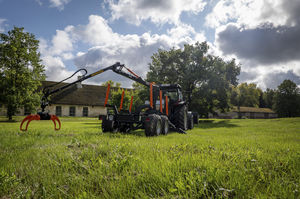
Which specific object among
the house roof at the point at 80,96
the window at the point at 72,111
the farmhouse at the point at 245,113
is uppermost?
the house roof at the point at 80,96

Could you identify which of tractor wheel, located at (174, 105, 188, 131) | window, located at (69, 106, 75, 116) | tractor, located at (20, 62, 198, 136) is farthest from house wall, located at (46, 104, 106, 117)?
tractor wheel, located at (174, 105, 188, 131)

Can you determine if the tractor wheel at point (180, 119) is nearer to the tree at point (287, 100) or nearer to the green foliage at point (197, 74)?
the green foliage at point (197, 74)

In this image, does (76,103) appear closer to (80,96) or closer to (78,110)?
(78,110)

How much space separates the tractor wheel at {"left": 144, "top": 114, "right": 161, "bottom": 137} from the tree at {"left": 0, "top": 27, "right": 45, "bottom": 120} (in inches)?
888

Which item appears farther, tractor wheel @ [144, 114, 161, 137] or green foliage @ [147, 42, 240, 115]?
green foliage @ [147, 42, 240, 115]

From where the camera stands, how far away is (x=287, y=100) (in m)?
56.9

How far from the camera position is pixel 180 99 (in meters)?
10.2

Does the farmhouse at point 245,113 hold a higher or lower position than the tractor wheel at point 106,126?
lower

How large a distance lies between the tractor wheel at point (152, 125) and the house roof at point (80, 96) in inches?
1255

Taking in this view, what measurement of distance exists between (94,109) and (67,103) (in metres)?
5.30

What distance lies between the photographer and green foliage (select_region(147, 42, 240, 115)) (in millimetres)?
25375

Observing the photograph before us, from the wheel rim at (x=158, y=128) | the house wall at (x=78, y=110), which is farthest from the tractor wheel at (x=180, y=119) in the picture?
the house wall at (x=78, y=110)

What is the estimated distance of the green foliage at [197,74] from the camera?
25.4 meters

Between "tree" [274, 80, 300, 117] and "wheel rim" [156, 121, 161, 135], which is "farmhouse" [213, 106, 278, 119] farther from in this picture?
"wheel rim" [156, 121, 161, 135]
